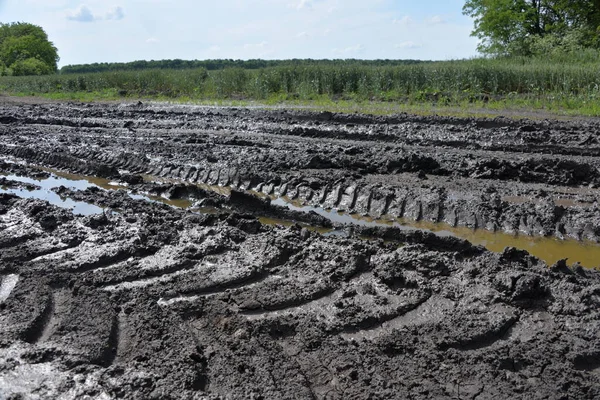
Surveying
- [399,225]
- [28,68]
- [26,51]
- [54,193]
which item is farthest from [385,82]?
[26,51]

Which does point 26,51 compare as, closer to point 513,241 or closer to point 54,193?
point 54,193

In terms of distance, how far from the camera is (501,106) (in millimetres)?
16234

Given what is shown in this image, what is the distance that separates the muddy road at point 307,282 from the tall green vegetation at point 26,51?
2155 inches

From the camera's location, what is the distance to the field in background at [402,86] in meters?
16.8

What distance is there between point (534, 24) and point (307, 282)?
3508 centimetres

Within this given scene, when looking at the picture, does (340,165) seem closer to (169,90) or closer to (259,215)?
(259,215)

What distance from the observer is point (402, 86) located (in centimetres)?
2042

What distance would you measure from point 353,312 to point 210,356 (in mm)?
1285

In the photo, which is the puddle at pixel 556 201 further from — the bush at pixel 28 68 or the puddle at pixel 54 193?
the bush at pixel 28 68

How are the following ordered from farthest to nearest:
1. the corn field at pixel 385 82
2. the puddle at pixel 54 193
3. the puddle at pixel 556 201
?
the corn field at pixel 385 82 < the puddle at pixel 54 193 < the puddle at pixel 556 201

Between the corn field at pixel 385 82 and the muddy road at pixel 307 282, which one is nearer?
the muddy road at pixel 307 282

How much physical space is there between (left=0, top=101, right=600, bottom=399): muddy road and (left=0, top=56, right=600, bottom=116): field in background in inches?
254

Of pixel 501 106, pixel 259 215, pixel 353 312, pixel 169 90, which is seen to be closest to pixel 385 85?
pixel 501 106

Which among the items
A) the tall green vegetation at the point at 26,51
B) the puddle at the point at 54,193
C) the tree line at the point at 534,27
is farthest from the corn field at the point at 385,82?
the tall green vegetation at the point at 26,51
